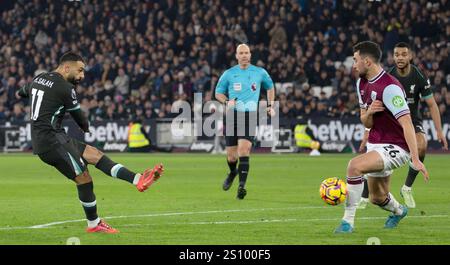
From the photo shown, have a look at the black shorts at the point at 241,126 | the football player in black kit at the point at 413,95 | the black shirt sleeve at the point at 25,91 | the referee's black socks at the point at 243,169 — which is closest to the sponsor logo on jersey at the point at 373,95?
the football player in black kit at the point at 413,95

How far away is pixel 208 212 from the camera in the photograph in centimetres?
1348

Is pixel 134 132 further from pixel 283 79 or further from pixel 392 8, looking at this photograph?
pixel 392 8

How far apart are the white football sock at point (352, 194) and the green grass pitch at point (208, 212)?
21 centimetres

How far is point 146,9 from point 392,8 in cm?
1046

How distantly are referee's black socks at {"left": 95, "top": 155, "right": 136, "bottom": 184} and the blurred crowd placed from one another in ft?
→ 69.6

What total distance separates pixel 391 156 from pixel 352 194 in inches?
23.7

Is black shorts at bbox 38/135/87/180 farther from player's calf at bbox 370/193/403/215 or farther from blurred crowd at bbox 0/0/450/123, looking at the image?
blurred crowd at bbox 0/0/450/123

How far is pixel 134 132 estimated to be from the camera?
33812 mm

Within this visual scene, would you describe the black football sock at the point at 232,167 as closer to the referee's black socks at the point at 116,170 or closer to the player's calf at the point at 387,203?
the referee's black socks at the point at 116,170

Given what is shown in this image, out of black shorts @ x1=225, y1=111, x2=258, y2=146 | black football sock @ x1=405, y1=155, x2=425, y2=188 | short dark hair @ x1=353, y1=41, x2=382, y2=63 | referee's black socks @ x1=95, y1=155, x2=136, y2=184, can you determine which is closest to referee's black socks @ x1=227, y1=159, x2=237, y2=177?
black shorts @ x1=225, y1=111, x2=258, y2=146

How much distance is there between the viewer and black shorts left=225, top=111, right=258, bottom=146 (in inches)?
653

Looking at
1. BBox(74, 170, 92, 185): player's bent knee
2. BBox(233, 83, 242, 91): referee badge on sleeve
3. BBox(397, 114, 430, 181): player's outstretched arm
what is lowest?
BBox(74, 170, 92, 185): player's bent knee
